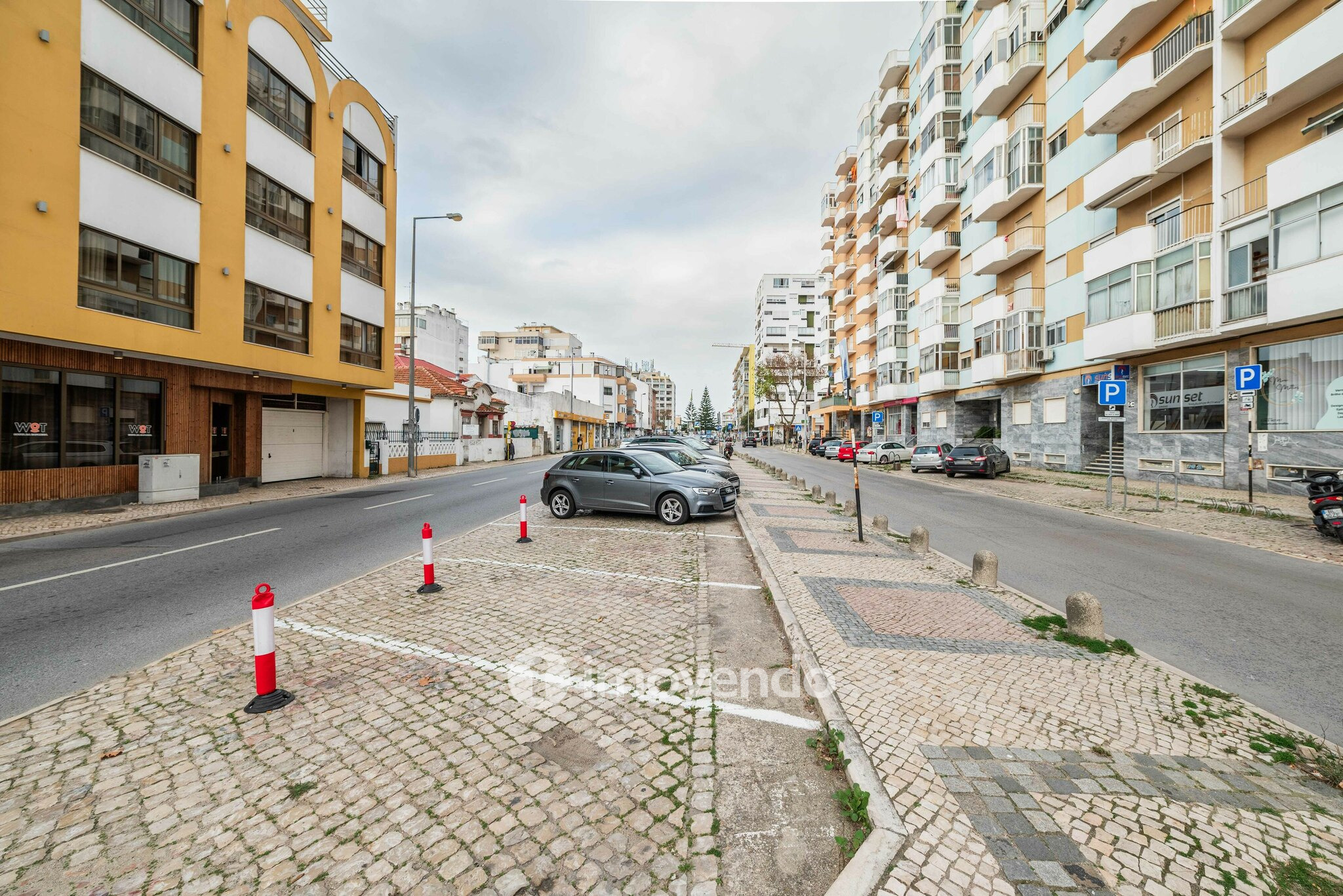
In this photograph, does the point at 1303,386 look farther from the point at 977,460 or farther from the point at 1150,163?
the point at 977,460

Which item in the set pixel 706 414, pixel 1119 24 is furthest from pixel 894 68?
pixel 706 414

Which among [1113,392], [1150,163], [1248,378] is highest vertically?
[1150,163]

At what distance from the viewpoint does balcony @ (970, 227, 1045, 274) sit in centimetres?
2556

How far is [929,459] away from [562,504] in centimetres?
2065

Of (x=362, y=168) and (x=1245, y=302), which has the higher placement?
(x=362, y=168)

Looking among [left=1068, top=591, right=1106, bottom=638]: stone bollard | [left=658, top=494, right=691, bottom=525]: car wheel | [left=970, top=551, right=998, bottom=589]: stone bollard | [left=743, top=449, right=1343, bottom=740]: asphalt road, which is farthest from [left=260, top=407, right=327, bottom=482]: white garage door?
[left=1068, top=591, right=1106, bottom=638]: stone bollard

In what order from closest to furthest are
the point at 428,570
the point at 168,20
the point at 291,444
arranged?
the point at 428,570 → the point at 168,20 → the point at 291,444

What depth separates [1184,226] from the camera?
17.4 m

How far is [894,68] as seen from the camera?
4019 cm

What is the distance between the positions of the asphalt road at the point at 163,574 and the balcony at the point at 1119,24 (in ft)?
86.2

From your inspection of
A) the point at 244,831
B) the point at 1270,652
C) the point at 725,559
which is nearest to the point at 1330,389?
the point at 1270,652

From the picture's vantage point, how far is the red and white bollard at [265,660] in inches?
149

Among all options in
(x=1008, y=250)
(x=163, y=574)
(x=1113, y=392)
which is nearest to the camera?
(x=163, y=574)

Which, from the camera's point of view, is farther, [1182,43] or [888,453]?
[888,453]
